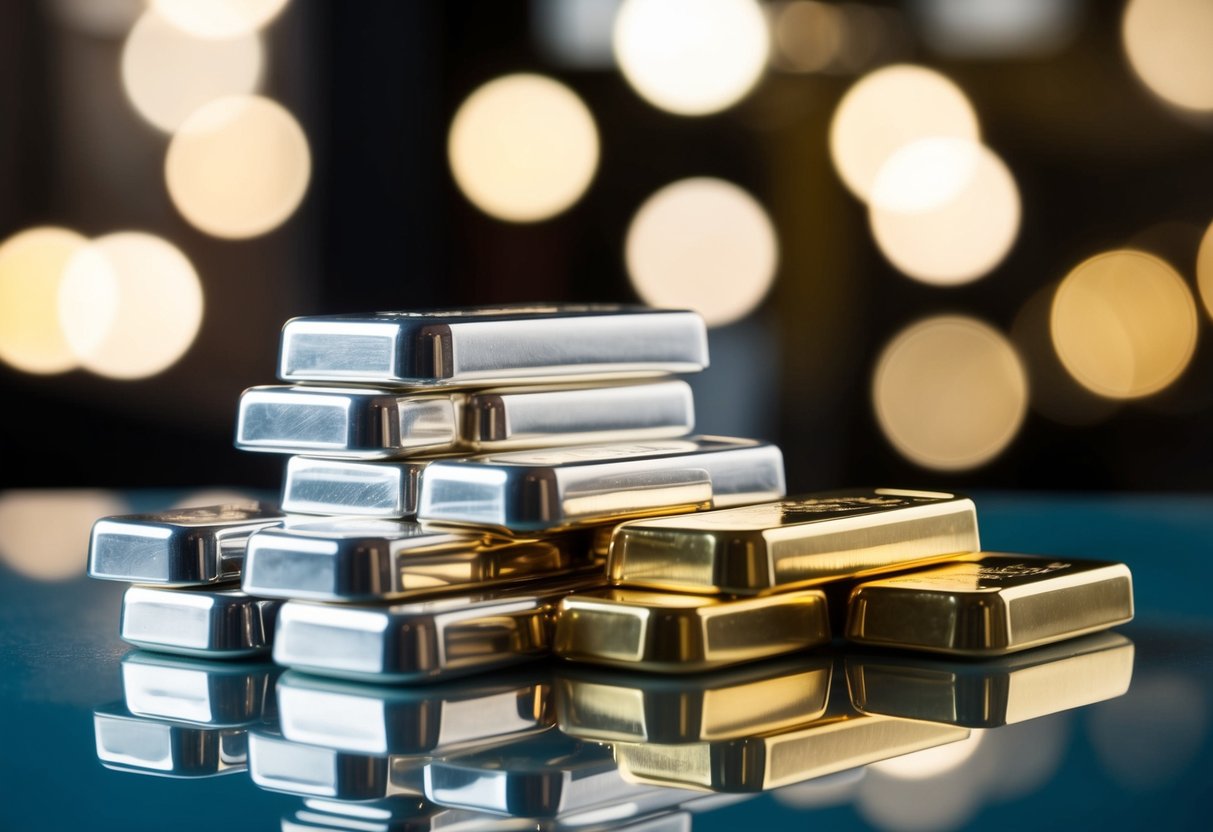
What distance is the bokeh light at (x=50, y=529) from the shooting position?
103 cm

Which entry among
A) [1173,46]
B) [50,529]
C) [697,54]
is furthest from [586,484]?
→ [1173,46]

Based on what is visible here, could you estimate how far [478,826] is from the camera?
42 cm

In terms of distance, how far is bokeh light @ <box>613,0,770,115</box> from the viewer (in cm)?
296

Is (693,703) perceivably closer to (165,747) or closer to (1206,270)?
(165,747)

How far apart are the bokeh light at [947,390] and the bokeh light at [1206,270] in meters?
0.36

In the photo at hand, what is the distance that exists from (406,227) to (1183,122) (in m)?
1.42

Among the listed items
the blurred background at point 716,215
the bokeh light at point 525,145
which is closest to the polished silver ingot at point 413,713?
the blurred background at point 716,215

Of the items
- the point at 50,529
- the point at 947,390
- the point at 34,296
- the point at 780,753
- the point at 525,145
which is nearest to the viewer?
the point at 780,753

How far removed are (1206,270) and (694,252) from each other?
94 centimetres

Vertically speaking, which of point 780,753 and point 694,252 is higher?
point 694,252

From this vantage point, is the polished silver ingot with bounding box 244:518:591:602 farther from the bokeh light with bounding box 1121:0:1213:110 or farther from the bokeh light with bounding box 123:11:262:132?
the bokeh light with bounding box 1121:0:1213:110

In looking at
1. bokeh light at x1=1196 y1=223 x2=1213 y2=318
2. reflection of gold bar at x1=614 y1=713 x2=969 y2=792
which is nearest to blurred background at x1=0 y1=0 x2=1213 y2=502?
bokeh light at x1=1196 y1=223 x2=1213 y2=318

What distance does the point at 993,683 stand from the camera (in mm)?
633

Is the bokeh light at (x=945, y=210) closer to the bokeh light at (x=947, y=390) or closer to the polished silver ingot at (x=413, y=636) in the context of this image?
the bokeh light at (x=947, y=390)
